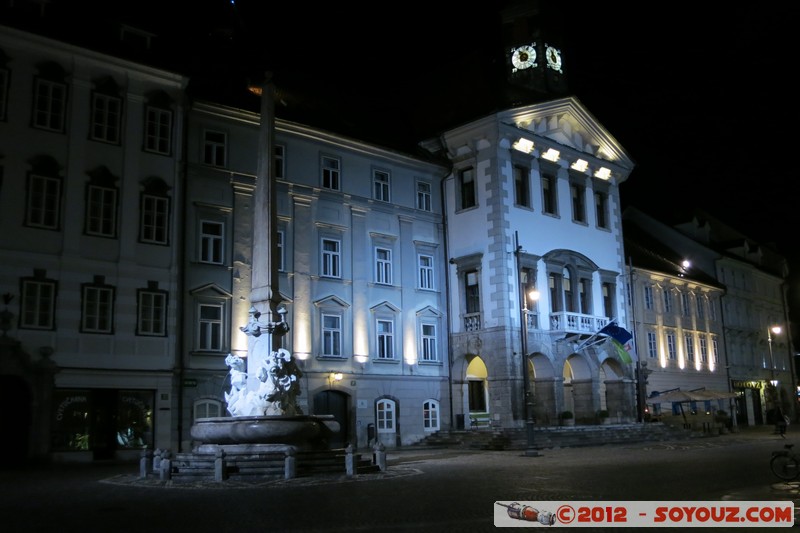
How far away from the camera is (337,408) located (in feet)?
118

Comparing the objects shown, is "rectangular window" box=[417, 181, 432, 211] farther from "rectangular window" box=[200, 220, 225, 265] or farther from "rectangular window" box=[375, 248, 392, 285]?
"rectangular window" box=[200, 220, 225, 265]

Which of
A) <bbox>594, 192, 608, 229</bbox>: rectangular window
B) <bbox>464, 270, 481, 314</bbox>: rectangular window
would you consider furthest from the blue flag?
<bbox>594, 192, 608, 229</bbox>: rectangular window

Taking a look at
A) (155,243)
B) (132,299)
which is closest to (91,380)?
(132,299)

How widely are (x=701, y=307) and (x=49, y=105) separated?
157ft

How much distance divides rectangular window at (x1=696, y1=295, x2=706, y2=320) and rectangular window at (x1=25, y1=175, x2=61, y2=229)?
152ft

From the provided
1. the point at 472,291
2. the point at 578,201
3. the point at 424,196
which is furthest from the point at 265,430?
the point at 578,201

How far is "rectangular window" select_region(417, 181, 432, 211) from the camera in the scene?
135ft

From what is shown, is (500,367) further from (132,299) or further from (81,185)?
(81,185)

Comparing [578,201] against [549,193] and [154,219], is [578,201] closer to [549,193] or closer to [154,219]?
[549,193]

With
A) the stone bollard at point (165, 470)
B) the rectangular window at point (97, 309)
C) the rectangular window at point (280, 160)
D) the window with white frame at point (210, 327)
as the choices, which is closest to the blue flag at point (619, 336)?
the rectangular window at point (280, 160)

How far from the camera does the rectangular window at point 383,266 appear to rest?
1508 inches

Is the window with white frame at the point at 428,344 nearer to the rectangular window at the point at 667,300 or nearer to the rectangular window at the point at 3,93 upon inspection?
the rectangular window at the point at 3,93

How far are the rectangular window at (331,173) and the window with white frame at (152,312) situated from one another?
9864mm

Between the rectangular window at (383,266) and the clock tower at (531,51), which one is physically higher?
the clock tower at (531,51)
